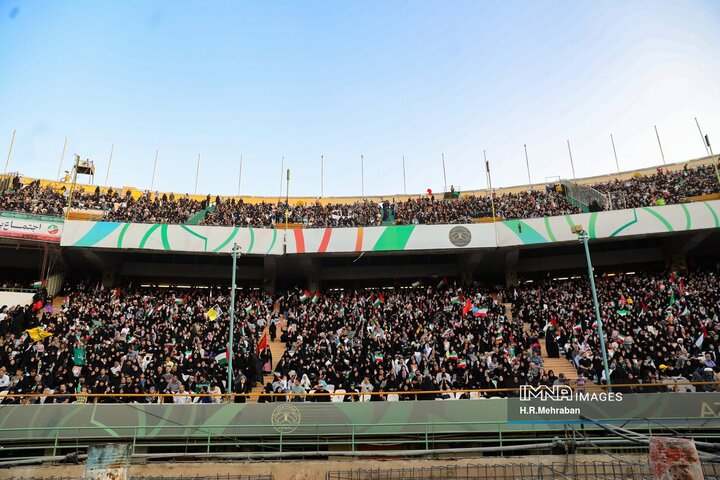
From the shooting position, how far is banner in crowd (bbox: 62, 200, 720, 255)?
31.4m

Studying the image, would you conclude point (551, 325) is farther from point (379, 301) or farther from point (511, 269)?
point (511, 269)

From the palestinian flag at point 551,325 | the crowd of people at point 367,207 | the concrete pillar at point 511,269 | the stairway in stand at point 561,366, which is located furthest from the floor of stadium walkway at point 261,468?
the concrete pillar at point 511,269

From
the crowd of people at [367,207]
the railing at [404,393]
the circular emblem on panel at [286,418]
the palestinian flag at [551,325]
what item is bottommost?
the circular emblem on panel at [286,418]

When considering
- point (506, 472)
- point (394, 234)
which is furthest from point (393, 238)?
point (506, 472)

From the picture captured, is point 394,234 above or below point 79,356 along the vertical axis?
above

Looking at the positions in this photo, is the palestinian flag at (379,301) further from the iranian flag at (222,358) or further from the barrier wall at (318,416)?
the barrier wall at (318,416)

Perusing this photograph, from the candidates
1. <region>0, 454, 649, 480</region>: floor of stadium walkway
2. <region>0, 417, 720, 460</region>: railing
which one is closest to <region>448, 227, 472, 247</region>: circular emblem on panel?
<region>0, 417, 720, 460</region>: railing

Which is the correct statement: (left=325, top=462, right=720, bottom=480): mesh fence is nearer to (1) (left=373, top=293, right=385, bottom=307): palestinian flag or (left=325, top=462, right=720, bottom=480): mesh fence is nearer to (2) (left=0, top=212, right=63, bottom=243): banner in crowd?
(1) (left=373, top=293, right=385, bottom=307): palestinian flag

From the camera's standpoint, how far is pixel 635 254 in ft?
117

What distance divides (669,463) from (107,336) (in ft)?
74.7

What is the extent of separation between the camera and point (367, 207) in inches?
1531

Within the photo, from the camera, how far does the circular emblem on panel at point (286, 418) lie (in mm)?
14523

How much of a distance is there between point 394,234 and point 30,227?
71.2 feet

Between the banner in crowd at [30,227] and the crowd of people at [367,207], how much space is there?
1372mm
